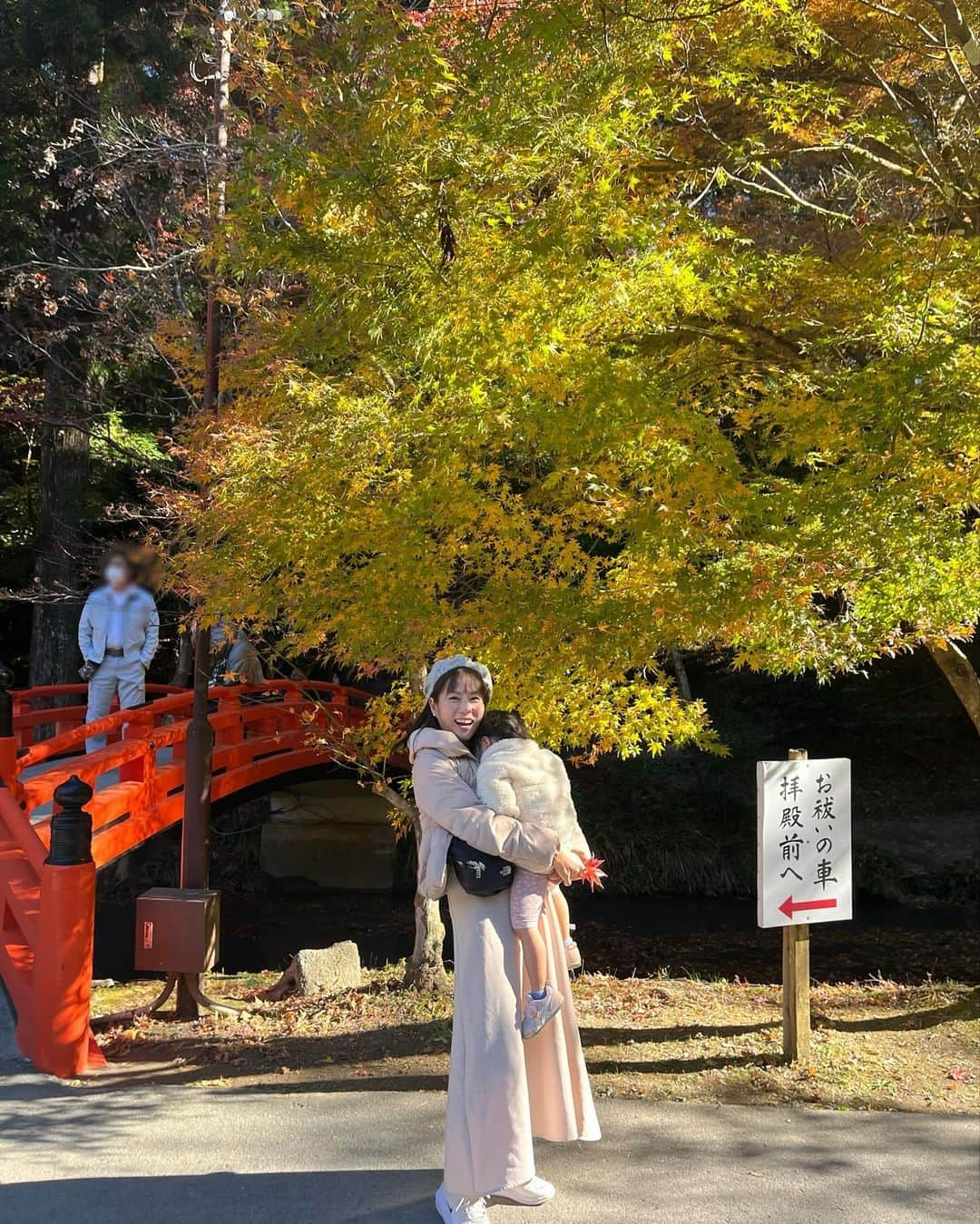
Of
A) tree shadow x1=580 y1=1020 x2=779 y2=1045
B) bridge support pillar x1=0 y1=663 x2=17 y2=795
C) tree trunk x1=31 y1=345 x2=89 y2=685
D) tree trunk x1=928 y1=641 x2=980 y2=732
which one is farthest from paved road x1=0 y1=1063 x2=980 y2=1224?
tree trunk x1=31 y1=345 x2=89 y2=685

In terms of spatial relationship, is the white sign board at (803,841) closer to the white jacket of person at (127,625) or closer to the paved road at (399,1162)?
the paved road at (399,1162)

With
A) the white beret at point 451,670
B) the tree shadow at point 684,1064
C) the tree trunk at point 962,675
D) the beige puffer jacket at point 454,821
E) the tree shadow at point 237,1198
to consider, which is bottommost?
the tree shadow at point 684,1064

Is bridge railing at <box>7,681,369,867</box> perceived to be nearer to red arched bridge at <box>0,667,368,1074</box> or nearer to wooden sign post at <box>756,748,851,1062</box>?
red arched bridge at <box>0,667,368,1074</box>

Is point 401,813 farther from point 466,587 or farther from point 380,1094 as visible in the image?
point 380,1094

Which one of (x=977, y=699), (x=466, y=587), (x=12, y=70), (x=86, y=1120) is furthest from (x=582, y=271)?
(x=12, y=70)

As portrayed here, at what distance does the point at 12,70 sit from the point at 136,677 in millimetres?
9440

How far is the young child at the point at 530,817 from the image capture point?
3277 millimetres

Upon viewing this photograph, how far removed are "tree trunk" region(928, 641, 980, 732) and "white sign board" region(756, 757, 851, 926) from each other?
2.31 m

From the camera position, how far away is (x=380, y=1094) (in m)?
4.59

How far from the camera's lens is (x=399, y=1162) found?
380 centimetres

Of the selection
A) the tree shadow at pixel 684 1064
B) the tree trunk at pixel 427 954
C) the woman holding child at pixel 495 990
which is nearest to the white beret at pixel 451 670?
the woman holding child at pixel 495 990

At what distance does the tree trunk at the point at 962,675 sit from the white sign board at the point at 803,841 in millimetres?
2306

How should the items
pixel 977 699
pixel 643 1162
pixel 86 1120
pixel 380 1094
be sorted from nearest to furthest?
pixel 643 1162
pixel 86 1120
pixel 380 1094
pixel 977 699

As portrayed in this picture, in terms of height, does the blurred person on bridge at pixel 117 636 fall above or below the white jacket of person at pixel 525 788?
above
